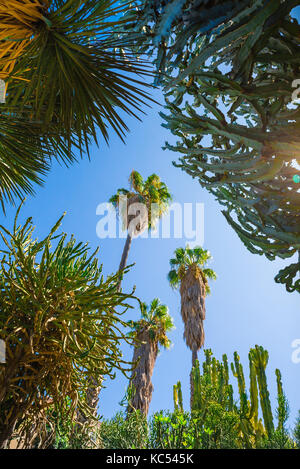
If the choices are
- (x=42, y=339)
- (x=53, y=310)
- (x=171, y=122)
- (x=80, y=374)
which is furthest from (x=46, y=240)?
(x=171, y=122)

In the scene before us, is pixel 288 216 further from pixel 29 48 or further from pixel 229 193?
pixel 29 48

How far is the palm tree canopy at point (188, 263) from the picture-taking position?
1386cm

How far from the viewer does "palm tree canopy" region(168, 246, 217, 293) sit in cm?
1386

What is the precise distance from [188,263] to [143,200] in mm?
3815

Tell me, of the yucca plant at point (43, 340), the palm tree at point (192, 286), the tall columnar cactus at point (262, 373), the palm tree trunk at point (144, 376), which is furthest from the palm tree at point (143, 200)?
the yucca plant at point (43, 340)

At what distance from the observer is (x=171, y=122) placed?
8.32 ft

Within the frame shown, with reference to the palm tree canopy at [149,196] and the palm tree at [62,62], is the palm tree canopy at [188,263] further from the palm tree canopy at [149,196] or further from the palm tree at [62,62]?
the palm tree at [62,62]

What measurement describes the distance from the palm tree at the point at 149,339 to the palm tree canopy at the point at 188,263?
1.42 meters

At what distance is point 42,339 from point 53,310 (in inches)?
6.4

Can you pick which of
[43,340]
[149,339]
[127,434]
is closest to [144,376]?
[149,339]

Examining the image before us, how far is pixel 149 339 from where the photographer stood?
12.4 m

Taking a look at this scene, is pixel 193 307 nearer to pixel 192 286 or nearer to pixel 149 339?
pixel 192 286

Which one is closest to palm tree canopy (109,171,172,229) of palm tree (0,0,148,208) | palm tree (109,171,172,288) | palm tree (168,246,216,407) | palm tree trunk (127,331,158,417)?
palm tree (109,171,172,288)

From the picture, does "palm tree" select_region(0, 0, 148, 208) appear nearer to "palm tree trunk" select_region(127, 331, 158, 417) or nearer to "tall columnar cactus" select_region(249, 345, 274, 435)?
"tall columnar cactus" select_region(249, 345, 274, 435)
